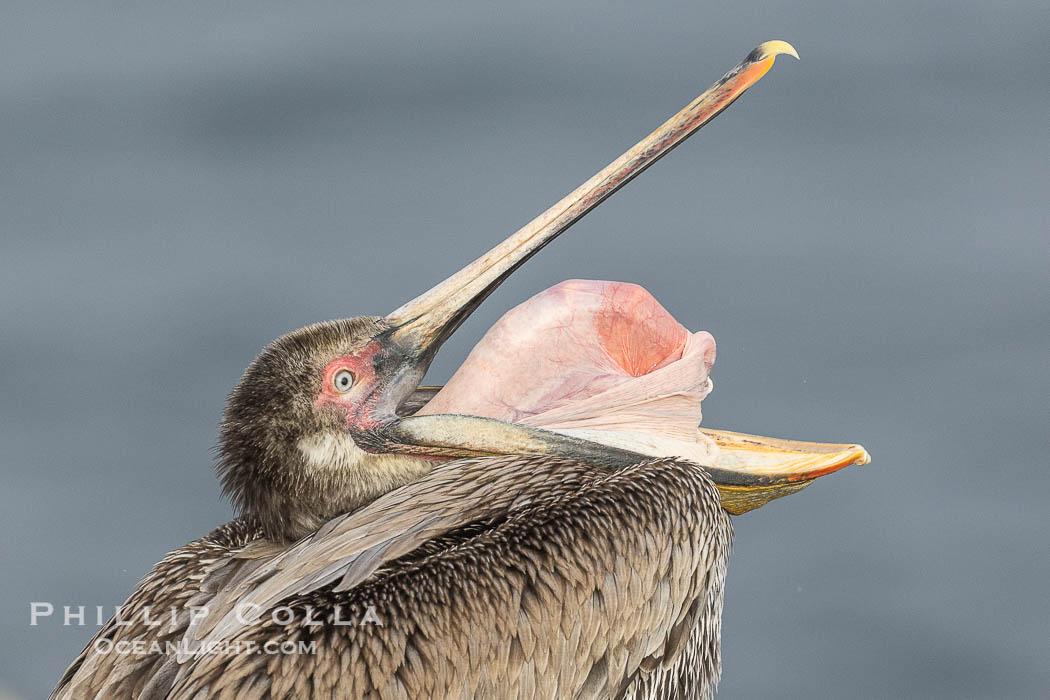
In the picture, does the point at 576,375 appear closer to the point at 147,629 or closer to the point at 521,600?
the point at 521,600

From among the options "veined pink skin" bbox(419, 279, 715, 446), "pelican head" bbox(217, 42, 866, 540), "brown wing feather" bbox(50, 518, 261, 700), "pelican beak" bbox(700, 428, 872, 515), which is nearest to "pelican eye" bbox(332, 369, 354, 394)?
"pelican head" bbox(217, 42, 866, 540)

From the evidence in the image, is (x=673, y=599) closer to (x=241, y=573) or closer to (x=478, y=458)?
(x=478, y=458)

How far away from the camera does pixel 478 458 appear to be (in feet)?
12.4

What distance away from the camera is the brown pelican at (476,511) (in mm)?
3406

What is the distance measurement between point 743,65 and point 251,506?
1587mm

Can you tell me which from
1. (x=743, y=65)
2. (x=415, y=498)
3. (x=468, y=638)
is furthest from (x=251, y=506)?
(x=743, y=65)

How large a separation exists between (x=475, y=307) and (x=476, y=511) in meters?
0.51

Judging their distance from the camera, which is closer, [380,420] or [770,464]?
[380,420]

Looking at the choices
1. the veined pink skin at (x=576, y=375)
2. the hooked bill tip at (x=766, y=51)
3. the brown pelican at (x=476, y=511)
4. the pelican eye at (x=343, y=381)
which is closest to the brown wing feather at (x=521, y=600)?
the brown pelican at (x=476, y=511)

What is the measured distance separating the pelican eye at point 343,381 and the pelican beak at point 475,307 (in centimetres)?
8

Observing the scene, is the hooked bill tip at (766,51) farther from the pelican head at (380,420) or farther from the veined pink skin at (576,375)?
the veined pink skin at (576,375)

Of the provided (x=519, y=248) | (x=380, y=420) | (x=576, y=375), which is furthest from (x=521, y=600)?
(x=519, y=248)

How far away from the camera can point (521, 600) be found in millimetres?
3506

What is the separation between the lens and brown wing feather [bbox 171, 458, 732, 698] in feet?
10.9
